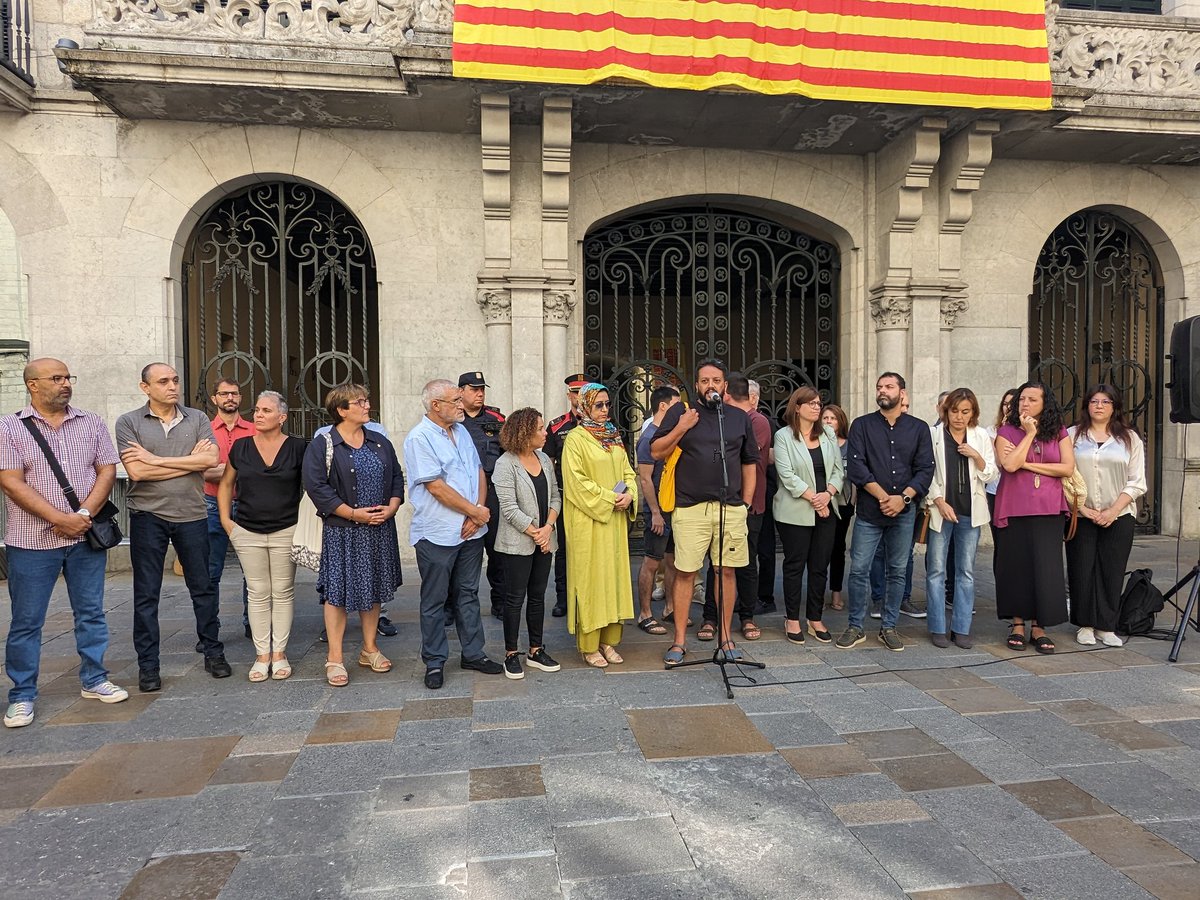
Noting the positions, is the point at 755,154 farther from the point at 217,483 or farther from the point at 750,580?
the point at 217,483

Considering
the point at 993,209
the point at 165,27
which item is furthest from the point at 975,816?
the point at 165,27

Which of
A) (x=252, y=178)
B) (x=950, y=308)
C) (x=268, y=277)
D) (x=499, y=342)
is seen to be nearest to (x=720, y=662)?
(x=499, y=342)

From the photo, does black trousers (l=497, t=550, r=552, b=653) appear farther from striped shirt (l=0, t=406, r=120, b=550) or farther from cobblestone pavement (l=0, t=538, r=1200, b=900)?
striped shirt (l=0, t=406, r=120, b=550)

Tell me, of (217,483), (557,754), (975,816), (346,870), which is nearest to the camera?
(346,870)

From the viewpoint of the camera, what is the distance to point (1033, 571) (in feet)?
17.6

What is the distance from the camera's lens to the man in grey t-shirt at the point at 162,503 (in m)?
4.60

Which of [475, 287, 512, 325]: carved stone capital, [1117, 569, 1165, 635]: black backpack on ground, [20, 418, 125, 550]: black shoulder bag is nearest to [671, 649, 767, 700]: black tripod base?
[1117, 569, 1165, 635]: black backpack on ground

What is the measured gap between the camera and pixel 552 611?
6.43m

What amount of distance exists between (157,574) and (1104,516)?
651cm

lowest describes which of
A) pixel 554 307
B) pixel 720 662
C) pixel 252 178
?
pixel 720 662

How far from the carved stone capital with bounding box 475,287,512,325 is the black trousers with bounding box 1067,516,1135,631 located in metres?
5.90

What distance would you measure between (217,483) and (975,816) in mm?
4898

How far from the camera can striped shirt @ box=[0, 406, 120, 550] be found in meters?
4.10

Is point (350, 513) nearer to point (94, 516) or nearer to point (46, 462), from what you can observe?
point (94, 516)
